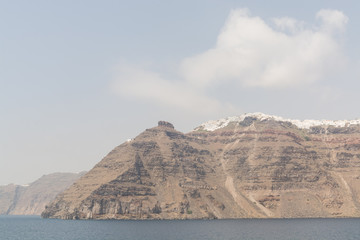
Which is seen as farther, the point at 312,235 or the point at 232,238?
the point at 312,235

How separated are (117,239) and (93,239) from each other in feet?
25.7

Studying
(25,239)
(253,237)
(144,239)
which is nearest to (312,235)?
(253,237)

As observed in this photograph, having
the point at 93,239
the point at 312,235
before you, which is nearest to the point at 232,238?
the point at 312,235

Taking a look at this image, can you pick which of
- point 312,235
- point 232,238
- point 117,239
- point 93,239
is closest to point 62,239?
point 93,239

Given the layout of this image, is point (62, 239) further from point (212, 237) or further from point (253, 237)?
point (253, 237)

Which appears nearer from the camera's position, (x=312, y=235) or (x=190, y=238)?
(x=190, y=238)

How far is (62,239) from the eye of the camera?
128 meters

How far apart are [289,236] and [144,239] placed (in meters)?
48.6

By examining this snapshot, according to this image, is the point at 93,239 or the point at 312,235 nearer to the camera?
the point at 93,239

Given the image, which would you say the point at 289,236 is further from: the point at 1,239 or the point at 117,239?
the point at 1,239

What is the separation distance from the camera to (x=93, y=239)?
125 m

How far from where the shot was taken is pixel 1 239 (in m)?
132

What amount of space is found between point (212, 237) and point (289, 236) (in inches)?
1029

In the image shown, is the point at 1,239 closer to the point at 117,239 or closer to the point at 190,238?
the point at 117,239
